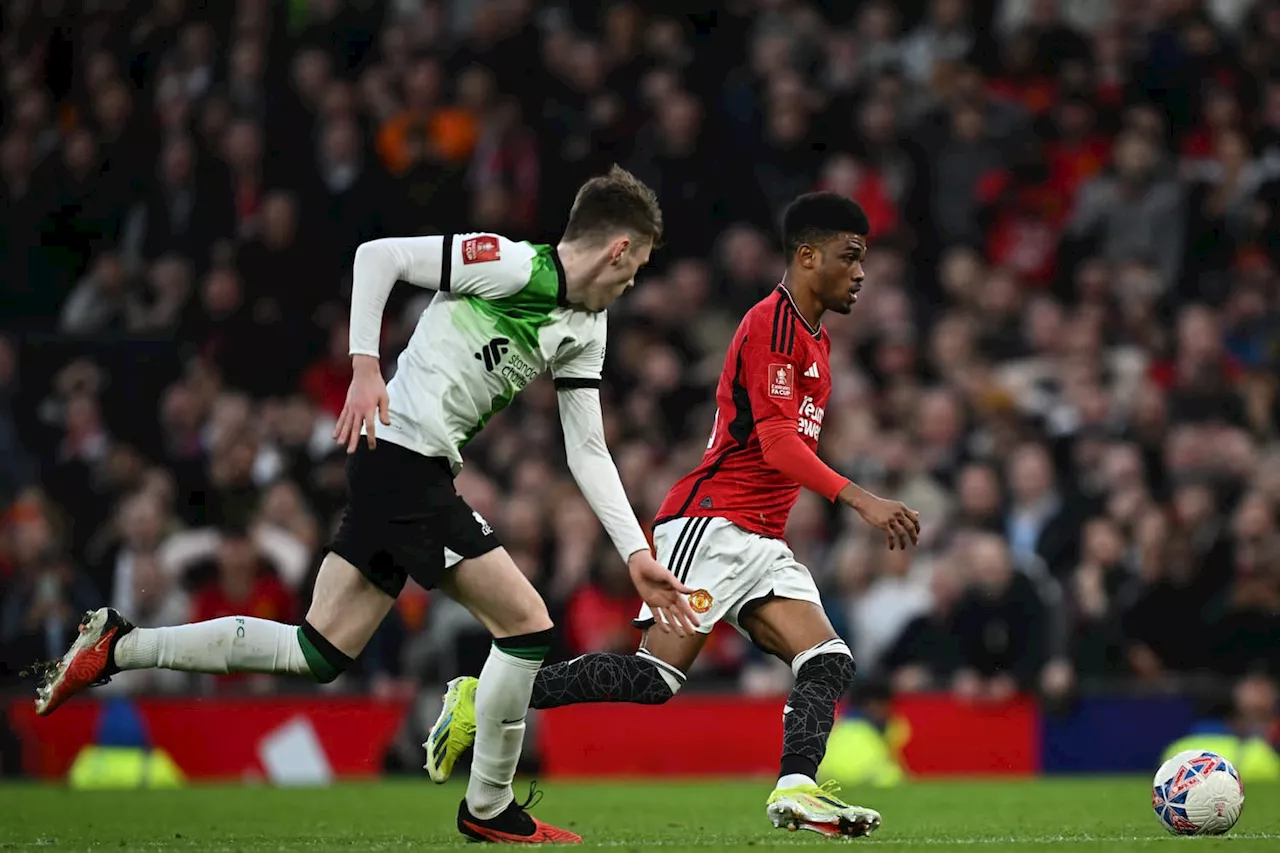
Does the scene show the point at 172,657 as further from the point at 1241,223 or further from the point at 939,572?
the point at 1241,223

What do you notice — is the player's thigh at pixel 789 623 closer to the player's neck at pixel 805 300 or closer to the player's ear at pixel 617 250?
the player's neck at pixel 805 300

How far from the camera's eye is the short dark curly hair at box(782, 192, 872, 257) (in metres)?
7.57

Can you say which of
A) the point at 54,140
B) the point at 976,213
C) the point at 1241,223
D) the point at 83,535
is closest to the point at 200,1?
the point at 54,140

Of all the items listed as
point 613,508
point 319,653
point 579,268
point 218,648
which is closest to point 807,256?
point 579,268

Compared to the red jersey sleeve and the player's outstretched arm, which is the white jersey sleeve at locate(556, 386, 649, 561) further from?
the red jersey sleeve

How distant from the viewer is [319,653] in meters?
6.91

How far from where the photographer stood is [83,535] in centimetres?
1452

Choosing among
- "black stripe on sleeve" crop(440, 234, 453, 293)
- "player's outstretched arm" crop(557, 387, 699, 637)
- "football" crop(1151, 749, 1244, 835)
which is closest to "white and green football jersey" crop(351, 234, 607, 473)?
"black stripe on sleeve" crop(440, 234, 453, 293)

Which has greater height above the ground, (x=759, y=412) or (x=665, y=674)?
(x=759, y=412)

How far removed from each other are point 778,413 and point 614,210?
39.5 inches

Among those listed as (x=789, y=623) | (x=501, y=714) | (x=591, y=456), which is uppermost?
(x=591, y=456)

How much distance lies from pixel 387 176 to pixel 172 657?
9.33m

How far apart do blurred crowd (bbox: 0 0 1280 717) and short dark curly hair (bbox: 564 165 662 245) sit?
564 centimetres

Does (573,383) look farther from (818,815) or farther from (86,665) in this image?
(86,665)
